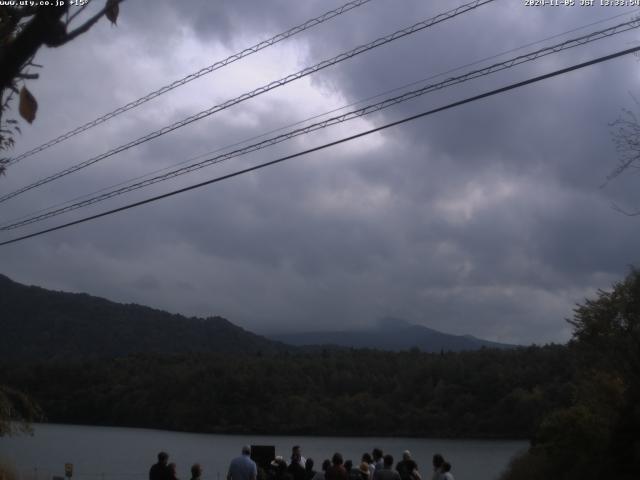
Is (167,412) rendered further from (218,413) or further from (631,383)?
(631,383)

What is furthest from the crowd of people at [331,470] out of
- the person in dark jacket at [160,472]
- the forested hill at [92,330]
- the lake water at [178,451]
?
the forested hill at [92,330]

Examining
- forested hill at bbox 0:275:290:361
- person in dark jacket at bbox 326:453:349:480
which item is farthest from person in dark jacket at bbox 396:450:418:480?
forested hill at bbox 0:275:290:361

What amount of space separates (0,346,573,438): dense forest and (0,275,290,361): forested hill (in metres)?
10.00

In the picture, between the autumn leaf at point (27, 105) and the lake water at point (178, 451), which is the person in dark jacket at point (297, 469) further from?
the autumn leaf at point (27, 105)

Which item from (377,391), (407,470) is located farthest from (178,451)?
(407,470)

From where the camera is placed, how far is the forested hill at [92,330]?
8933 cm

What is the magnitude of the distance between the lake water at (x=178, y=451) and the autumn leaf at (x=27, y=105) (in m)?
21.7

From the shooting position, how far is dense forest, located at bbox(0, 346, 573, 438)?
2032 inches

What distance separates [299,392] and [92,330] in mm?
44033

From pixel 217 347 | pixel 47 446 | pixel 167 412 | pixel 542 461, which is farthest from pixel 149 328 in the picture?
pixel 542 461

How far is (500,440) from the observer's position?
4666 centimetres

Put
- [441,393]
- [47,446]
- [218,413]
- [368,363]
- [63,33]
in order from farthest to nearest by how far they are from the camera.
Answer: [368,363]
[218,413]
[441,393]
[47,446]
[63,33]

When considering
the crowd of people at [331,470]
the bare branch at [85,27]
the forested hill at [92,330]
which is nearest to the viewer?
the bare branch at [85,27]

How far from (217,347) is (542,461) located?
104278 millimetres
